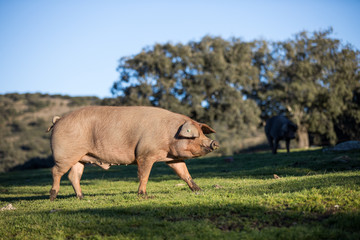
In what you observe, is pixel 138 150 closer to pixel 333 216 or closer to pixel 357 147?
pixel 333 216

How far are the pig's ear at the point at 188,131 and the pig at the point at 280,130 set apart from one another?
16.2m

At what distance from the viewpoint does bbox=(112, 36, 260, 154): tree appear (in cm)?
4019

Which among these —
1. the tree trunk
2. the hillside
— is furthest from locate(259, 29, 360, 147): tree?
the hillside

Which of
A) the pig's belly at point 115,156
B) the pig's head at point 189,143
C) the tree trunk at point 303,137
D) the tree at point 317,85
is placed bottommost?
the tree trunk at point 303,137

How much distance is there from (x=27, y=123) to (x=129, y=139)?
68.9 meters

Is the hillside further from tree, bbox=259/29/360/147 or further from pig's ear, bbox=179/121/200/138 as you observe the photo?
pig's ear, bbox=179/121/200/138

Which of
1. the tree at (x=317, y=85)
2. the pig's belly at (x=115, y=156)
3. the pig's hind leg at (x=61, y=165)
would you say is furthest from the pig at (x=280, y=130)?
the pig's hind leg at (x=61, y=165)

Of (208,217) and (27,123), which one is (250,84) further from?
(27,123)

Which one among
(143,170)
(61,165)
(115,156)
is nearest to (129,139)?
(115,156)

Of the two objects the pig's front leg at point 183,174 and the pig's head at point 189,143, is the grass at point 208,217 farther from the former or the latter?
the pig's head at point 189,143

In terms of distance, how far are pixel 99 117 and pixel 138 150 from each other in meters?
1.54

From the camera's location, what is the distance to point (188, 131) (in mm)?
8867

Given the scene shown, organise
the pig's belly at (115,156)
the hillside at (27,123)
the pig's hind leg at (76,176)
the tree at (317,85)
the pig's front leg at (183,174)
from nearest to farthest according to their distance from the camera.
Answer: the pig's belly at (115,156) < the pig's front leg at (183,174) < the pig's hind leg at (76,176) < the tree at (317,85) < the hillside at (27,123)

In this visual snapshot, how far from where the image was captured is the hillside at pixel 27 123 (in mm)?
51812
